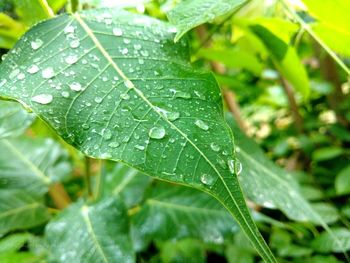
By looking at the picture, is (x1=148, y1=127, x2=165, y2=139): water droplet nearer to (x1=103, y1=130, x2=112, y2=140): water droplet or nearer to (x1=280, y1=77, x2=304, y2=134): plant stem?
(x1=103, y1=130, x2=112, y2=140): water droplet

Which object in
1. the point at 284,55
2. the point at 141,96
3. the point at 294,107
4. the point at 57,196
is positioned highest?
the point at 141,96

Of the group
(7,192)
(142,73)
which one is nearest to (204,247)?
(7,192)

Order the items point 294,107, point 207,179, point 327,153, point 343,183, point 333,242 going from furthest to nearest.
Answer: point 294,107 < point 327,153 < point 343,183 < point 333,242 < point 207,179

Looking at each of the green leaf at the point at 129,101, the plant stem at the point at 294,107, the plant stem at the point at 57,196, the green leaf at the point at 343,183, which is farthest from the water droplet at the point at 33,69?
the plant stem at the point at 294,107

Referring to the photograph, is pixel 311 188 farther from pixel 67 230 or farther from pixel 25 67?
pixel 25 67

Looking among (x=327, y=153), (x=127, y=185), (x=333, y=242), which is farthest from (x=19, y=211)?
(x=327, y=153)

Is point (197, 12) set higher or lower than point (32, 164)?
higher

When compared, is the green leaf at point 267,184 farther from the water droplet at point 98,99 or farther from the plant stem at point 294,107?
the plant stem at point 294,107

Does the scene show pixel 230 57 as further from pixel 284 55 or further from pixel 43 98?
pixel 43 98
